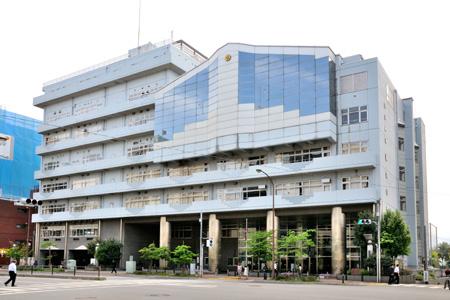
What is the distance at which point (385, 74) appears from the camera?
6025 cm

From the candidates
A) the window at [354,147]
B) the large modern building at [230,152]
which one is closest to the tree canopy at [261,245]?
the large modern building at [230,152]

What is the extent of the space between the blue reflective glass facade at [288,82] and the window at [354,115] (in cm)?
137

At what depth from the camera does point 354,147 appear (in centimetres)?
5616

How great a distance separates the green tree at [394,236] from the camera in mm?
49781

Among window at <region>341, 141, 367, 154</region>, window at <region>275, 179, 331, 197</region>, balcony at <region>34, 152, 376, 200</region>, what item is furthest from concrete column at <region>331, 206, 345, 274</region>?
window at <region>341, 141, 367, 154</region>

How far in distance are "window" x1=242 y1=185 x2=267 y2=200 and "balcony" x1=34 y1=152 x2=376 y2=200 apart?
171cm

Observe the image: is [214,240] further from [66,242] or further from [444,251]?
[444,251]

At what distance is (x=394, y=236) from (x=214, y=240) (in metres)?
Answer: 21.8

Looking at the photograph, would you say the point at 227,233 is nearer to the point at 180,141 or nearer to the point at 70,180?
the point at 180,141

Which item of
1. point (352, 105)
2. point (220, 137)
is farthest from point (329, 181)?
point (220, 137)

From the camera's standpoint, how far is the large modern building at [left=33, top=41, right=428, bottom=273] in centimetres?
5594

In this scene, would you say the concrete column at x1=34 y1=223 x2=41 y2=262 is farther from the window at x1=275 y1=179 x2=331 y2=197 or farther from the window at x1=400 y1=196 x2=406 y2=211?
the window at x1=400 y1=196 x2=406 y2=211

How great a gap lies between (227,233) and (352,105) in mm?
23074

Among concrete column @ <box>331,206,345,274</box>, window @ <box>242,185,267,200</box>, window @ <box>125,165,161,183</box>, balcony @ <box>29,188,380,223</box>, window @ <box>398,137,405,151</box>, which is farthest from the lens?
window @ <box>125,165,161,183</box>
